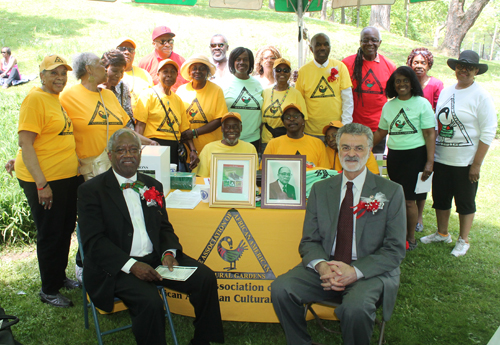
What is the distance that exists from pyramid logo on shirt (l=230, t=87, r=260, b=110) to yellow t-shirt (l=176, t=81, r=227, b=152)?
0.62 feet

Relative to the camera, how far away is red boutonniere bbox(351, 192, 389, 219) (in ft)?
8.77

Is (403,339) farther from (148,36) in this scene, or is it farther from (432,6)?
(432,6)

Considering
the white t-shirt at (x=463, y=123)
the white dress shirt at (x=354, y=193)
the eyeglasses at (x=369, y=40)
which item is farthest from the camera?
the eyeglasses at (x=369, y=40)

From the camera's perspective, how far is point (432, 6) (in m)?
38.3

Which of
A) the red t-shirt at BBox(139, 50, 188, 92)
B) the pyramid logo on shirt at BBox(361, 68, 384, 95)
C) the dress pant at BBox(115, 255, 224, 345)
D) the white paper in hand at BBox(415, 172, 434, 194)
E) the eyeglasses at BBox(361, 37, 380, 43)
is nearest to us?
the dress pant at BBox(115, 255, 224, 345)

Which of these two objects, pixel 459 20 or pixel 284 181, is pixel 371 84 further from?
pixel 459 20

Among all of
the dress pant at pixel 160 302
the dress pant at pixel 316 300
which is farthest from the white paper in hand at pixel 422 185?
the dress pant at pixel 160 302

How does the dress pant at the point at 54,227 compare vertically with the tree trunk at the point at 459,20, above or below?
below

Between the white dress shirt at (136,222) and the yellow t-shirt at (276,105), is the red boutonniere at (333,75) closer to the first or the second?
the yellow t-shirt at (276,105)

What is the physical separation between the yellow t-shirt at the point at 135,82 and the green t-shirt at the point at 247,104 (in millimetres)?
1029

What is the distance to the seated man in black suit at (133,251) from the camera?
261 centimetres

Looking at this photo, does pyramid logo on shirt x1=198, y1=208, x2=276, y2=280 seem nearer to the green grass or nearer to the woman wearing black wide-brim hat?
the green grass

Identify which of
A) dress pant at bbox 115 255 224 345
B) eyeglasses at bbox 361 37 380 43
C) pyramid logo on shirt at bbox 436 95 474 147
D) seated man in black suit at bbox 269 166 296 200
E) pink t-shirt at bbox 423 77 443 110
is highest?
eyeglasses at bbox 361 37 380 43

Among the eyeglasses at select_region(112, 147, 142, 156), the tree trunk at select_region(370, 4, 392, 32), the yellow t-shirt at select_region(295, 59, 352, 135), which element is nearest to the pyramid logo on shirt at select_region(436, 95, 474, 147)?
the yellow t-shirt at select_region(295, 59, 352, 135)
